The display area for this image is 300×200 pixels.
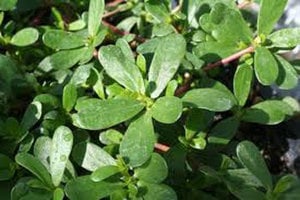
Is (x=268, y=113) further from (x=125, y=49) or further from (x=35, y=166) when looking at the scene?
(x=35, y=166)

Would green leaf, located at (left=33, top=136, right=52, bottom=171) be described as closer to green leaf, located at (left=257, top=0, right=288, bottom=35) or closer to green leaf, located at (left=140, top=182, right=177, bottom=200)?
green leaf, located at (left=140, top=182, right=177, bottom=200)

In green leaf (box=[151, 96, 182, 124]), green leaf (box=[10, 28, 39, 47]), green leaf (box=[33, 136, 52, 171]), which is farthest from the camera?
green leaf (box=[10, 28, 39, 47])

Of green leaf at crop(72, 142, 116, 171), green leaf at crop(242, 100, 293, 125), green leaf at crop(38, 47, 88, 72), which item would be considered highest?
green leaf at crop(38, 47, 88, 72)

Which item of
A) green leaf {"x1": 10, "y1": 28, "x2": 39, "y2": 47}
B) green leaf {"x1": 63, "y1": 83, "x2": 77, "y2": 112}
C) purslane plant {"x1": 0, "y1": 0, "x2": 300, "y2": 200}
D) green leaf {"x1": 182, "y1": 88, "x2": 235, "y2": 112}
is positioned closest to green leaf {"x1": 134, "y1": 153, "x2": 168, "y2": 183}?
purslane plant {"x1": 0, "y1": 0, "x2": 300, "y2": 200}

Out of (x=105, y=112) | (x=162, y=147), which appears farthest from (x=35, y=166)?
(x=162, y=147)

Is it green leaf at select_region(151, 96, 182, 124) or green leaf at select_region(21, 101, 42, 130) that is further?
green leaf at select_region(21, 101, 42, 130)

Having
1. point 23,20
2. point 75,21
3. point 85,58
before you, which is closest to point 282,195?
point 85,58

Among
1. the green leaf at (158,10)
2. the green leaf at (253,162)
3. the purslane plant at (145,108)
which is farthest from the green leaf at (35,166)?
the green leaf at (158,10)
